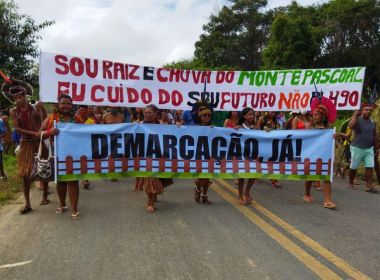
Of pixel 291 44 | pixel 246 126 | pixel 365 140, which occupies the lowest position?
pixel 365 140

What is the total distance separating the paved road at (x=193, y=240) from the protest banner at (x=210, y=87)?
7.21ft

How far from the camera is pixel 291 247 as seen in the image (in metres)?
4.83

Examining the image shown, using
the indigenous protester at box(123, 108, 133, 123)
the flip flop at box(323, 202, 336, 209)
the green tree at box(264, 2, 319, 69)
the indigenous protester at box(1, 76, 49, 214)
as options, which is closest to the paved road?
the flip flop at box(323, 202, 336, 209)

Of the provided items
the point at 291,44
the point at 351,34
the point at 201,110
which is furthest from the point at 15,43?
the point at 351,34

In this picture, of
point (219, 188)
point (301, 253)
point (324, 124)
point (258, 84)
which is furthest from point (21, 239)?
point (258, 84)

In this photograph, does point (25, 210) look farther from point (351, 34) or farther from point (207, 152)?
point (351, 34)

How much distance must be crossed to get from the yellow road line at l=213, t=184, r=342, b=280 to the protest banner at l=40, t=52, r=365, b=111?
301 cm

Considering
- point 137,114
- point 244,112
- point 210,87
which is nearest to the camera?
point 244,112

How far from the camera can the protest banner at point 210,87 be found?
8500 millimetres

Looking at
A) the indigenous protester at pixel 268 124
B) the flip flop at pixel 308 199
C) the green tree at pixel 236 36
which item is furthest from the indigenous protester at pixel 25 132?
the green tree at pixel 236 36

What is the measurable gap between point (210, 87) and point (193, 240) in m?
4.94

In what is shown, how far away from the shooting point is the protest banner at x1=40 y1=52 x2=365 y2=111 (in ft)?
27.9

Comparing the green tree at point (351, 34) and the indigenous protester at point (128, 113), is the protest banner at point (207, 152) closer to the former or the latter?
the indigenous protester at point (128, 113)

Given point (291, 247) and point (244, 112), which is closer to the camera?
point (291, 247)
